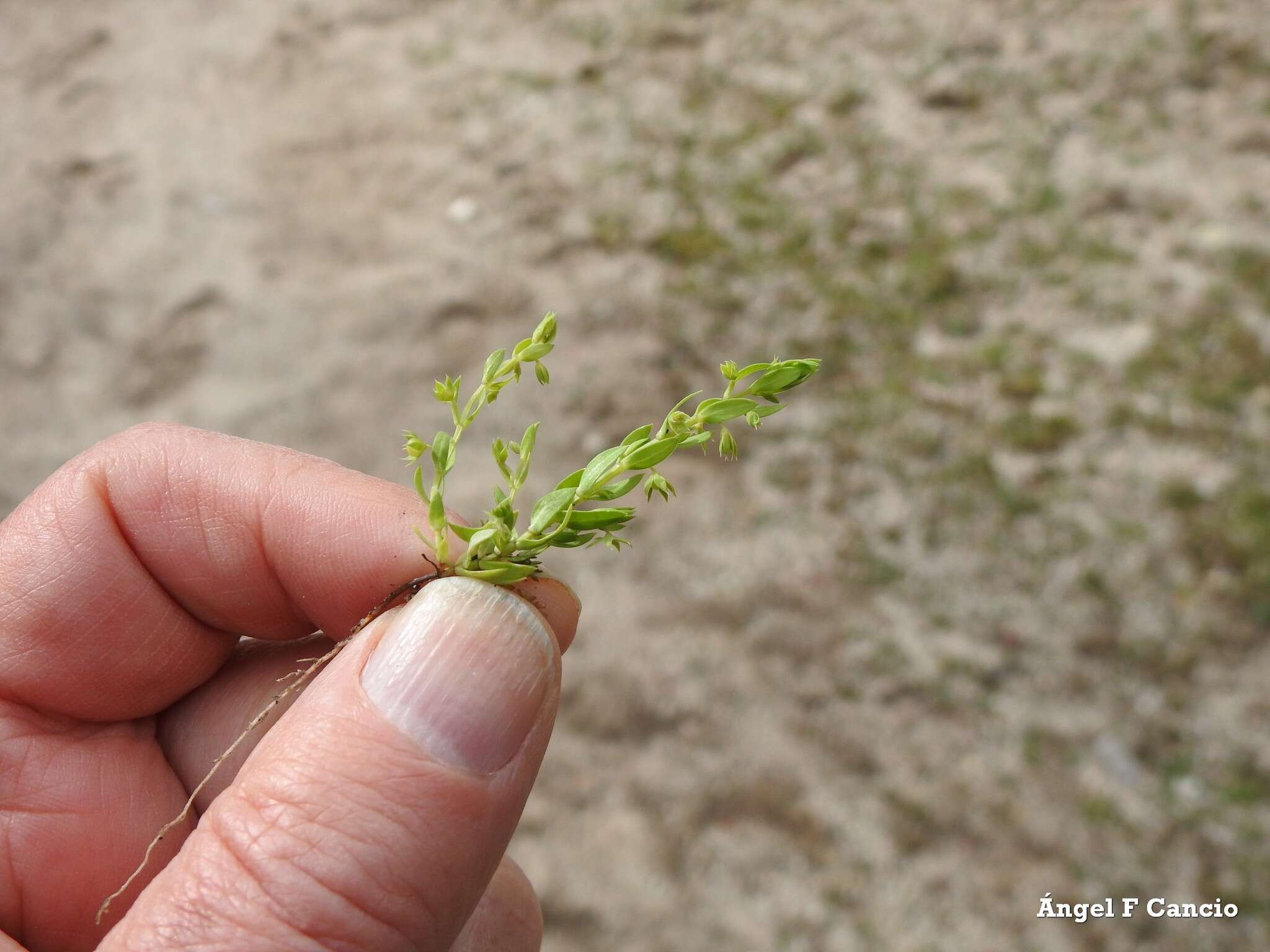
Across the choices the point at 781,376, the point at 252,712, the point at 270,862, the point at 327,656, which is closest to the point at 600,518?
the point at 781,376

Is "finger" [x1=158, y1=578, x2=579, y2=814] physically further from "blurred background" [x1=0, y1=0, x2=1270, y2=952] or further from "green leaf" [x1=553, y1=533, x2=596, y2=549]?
"blurred background" [x1=0, y1=0, x2=1270, y2=952]

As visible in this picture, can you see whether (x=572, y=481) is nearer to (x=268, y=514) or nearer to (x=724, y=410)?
(x=724, y=410)

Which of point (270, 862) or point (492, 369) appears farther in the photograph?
point (492, 369)

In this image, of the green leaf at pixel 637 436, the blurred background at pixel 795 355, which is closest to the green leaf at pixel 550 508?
the green leaf at pixel 637 436

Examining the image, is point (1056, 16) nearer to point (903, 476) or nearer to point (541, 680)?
point (903, 476)

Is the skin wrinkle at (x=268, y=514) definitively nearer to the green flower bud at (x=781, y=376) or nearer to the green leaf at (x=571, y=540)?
the green leaf at (x=571, y=540)

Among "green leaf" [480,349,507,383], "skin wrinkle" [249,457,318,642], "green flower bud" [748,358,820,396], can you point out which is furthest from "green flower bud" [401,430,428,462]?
"green flower bud" [748,358,820,396]
